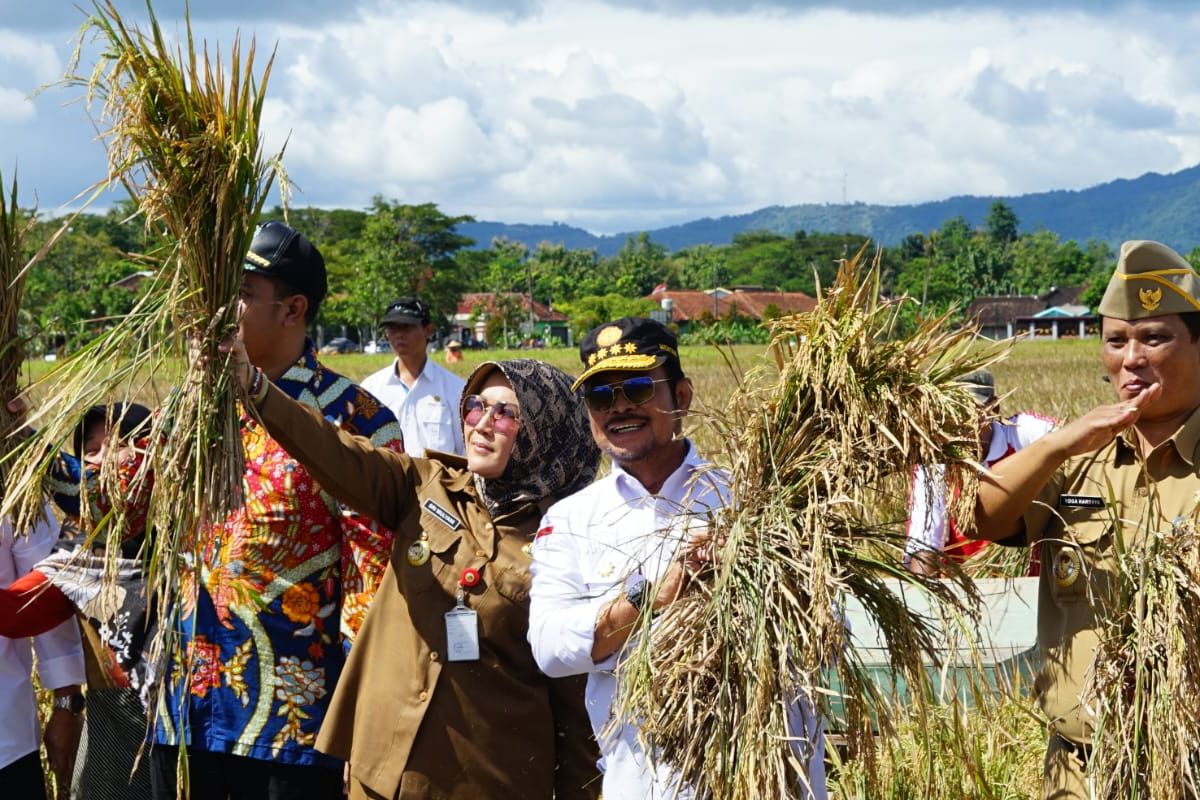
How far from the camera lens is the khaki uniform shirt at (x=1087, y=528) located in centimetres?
262

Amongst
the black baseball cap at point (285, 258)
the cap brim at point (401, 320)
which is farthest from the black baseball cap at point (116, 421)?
the cap brim at point (401, 320)

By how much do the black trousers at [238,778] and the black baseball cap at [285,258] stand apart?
3.84ft

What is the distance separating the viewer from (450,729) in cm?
298

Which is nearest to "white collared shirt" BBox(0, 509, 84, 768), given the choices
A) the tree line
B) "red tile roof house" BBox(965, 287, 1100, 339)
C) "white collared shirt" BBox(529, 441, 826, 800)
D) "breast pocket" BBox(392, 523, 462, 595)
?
"breast pocket" BBox(392, 523, 462, 595)

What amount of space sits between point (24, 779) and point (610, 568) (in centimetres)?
186

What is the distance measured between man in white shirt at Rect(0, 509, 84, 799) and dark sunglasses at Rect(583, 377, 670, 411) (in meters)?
1.63

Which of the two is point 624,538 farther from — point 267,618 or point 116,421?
point 116,421

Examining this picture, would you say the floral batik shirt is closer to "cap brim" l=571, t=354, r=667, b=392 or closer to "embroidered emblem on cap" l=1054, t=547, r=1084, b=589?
"cap brim" l=571, t=354, r=667, b=392

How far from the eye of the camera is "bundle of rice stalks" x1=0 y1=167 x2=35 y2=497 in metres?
3.34

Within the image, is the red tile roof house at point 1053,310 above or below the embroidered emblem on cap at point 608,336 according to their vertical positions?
below

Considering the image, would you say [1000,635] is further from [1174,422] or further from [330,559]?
[330,559]

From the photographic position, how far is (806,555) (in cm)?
238

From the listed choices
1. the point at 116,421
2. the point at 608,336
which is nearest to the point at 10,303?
the point at 116,421

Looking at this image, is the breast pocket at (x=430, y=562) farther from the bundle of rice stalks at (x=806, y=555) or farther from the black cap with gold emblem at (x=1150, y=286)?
the black cap with gold emblem at (x=1150, y=286)
